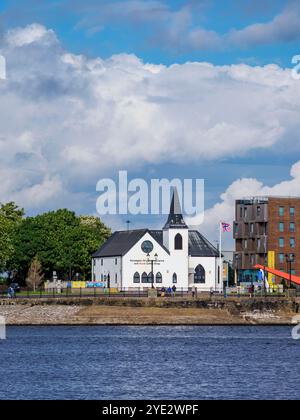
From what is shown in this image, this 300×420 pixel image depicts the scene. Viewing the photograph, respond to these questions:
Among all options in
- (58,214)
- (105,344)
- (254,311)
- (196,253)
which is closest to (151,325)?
(254,311)

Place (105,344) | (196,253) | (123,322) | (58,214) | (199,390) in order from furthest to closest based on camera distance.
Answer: (58,214)
(196,253)
(123,322)
(105,344)
(199,390)

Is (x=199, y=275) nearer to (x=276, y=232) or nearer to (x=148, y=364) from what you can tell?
(x=276, y=232)

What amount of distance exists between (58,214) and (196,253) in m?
22.5

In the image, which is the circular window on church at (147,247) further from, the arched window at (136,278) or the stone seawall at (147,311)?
the stone seawall at (147,311)

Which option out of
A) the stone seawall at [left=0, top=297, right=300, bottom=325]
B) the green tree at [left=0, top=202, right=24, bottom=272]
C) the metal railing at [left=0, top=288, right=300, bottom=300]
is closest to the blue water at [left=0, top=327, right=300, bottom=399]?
the stone seawall at [left=0, top=297, right=300, bottom=325]

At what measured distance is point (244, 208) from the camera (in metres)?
181

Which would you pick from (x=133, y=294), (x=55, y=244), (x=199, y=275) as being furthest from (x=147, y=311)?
(x=55, y=244)

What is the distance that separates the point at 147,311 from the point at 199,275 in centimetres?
4551

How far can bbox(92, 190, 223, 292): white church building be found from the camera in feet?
511

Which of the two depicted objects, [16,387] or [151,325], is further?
[151,325]

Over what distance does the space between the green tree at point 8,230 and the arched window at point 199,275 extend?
24093 mm

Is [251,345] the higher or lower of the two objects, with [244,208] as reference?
lower
